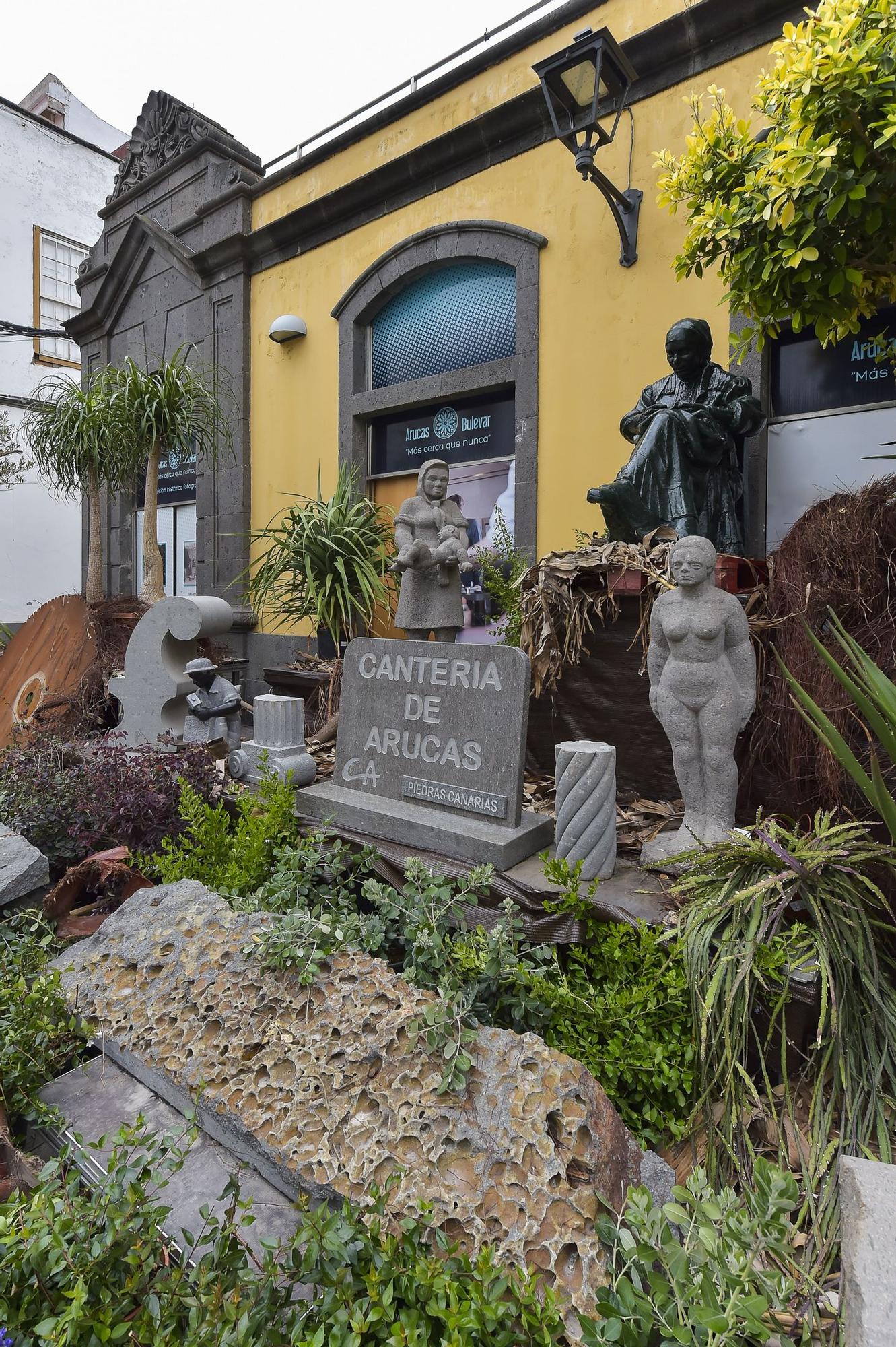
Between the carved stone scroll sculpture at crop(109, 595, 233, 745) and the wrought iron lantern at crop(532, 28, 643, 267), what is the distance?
12.0 ft

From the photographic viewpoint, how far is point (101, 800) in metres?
3.37

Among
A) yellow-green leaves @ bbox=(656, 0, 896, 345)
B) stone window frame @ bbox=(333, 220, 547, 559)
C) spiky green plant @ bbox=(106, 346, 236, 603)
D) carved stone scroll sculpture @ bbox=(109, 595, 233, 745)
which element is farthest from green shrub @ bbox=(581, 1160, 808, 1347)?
spiky green plant @ bbox=(106, 346, 236, 603)

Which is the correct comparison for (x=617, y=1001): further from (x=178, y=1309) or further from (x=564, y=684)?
(x=564, y=684)

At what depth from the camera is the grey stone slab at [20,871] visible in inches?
108

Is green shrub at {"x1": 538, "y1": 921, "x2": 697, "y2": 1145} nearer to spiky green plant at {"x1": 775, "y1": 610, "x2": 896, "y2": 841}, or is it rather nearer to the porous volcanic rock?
the porous volcanic rock

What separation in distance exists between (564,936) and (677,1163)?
0.63 metres

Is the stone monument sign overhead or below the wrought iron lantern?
below

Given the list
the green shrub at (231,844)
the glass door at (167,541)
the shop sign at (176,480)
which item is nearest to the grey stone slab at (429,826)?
the green shrub at (231,844)

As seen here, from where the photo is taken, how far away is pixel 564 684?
3766 millimetres

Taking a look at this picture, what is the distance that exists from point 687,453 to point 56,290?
47.5 feet

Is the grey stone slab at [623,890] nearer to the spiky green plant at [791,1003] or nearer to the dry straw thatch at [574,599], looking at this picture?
the spiky green plant at [791,1003]

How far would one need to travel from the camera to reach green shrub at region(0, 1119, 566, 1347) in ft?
3.84

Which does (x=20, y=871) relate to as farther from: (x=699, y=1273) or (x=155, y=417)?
(x=155, y=417)

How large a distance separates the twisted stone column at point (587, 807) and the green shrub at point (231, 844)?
3.68ft
